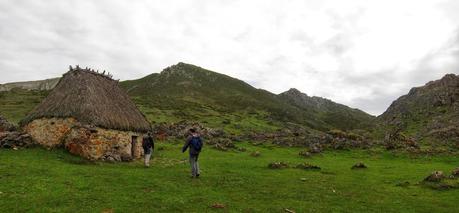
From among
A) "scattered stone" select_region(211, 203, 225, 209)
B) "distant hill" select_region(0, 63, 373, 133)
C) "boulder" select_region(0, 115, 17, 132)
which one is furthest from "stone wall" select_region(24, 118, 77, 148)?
"distant hill" select_region(0, 63, 373, 133)

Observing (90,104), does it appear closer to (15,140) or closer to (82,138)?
(82,138)

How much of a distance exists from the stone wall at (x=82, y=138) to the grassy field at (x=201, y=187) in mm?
1321

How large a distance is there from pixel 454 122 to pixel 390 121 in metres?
25.0

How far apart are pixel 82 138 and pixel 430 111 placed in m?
73.6

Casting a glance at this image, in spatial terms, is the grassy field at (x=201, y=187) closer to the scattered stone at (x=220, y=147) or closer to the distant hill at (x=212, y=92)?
the scattered stone at (x=220, y=147)

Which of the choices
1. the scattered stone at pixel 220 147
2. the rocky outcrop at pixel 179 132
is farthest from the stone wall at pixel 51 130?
the rocky outcrop at pixel 179 132

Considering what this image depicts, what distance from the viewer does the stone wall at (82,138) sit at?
3123cm

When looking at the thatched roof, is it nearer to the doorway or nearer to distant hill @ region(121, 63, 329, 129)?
the doorway

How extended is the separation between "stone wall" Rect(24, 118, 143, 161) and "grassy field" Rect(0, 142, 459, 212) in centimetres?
132

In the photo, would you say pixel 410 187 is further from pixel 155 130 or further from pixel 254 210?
pixel 155 130

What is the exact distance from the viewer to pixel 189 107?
333ft

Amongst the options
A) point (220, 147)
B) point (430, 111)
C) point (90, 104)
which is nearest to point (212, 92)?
point (430, 111)

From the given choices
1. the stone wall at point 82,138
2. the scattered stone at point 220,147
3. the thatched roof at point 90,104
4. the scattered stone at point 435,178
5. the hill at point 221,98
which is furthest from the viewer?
the hill at point 221,98

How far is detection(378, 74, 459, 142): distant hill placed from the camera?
6909 cm
